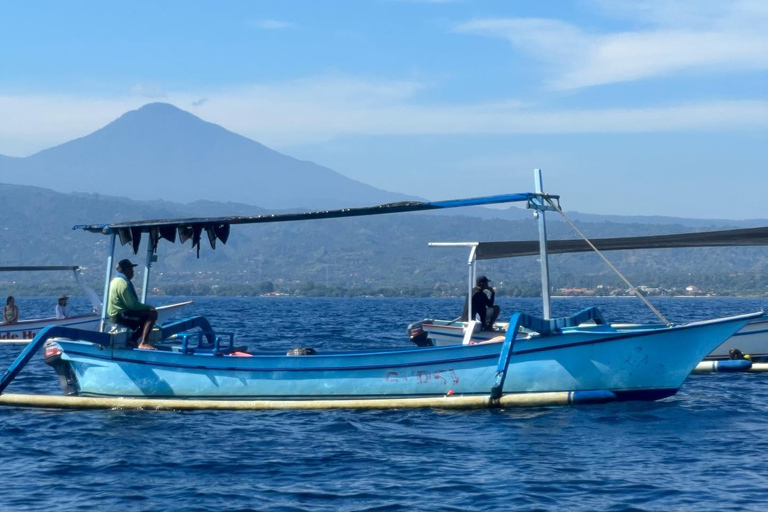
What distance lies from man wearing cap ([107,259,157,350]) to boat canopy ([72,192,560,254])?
763 mm

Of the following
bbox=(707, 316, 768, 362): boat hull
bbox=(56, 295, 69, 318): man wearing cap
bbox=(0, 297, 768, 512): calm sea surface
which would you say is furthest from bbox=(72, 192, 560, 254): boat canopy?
bbox=(56, 295, 69, 318): man wearing cap

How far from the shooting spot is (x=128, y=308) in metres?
20.1

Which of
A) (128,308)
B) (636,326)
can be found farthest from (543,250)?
(128,308)

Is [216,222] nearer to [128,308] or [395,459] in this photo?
[128,308]

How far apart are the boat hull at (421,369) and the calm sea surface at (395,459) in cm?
51

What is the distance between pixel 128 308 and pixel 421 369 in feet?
18.6

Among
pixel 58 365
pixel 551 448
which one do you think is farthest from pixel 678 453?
pixel 58 365

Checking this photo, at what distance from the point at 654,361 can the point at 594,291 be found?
559ft

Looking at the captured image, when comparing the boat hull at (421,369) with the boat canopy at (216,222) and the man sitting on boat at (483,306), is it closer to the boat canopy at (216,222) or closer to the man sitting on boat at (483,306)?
the boat canopy at (216,222)

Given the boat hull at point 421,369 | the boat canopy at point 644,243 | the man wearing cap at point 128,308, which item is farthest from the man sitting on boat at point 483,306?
the man wearing cap at point 128,308

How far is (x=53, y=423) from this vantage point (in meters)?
18.8

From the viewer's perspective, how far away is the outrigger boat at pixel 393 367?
60.5 feet

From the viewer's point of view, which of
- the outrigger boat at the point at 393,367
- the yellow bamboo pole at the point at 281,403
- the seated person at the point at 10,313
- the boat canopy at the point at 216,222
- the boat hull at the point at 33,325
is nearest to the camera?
the yellow bamboo pole at the point at 281,403

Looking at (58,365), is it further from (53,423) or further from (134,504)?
(134,504)
